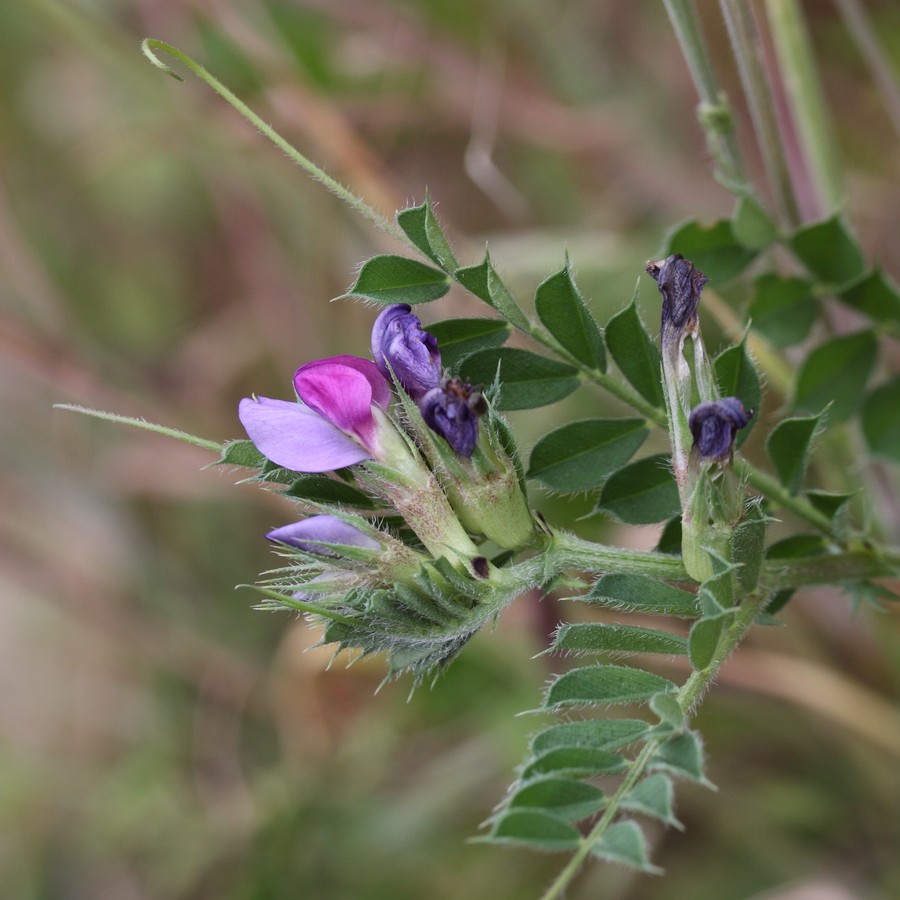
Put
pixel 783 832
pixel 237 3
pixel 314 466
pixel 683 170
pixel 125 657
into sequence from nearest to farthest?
pixel 314 466 → pixel 783 832 → pixel 683 170 → pixel 237 3 → pixel 125 657

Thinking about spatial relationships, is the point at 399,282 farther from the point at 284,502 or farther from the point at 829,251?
the point at 284,502

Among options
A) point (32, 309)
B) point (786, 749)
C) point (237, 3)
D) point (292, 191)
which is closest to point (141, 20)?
point (237, 3)

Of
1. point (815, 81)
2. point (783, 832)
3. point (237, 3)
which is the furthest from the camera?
point (237, 3)

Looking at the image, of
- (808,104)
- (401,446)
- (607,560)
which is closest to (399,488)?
(401,446)

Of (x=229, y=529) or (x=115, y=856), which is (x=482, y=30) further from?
(x=115, y=856)

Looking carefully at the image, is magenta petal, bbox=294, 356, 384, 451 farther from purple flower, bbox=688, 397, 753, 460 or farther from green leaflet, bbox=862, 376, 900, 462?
green leaflet, bbox=862, 376, 900, 462

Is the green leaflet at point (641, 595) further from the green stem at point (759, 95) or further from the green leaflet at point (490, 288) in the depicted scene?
the green stem at point (759, 95)

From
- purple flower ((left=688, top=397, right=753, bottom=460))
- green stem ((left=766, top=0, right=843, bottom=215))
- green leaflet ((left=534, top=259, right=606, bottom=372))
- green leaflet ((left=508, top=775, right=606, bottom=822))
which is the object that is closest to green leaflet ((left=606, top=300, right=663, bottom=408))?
green leaflet ((left=534, top=259, right=606, bottom=372))
